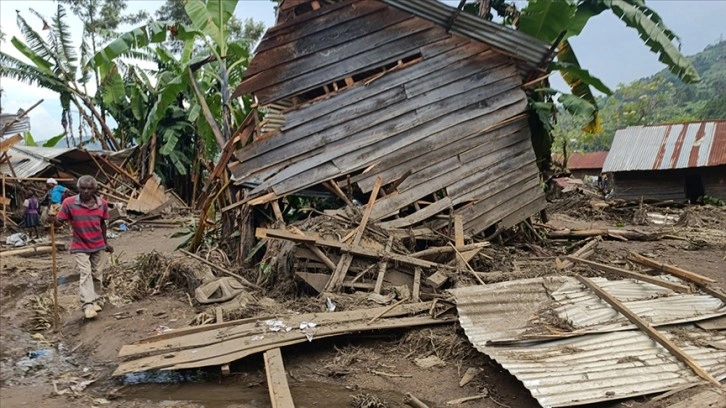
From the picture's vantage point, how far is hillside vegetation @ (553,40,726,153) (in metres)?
38.8

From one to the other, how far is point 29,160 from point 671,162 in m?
23.5

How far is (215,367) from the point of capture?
4.91 meters

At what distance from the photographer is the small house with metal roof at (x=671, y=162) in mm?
19422

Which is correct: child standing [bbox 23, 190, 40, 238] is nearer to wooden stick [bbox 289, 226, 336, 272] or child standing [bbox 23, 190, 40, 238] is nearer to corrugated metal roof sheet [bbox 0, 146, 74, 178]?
corrugated metal roof sheet [bbox 0, 146, 74, 178]

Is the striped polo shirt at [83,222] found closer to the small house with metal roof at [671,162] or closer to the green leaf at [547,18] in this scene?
the green leaf at [547,18]

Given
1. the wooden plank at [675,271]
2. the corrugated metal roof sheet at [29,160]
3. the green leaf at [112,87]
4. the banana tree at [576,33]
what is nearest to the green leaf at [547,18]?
the banana tree at [576,33]

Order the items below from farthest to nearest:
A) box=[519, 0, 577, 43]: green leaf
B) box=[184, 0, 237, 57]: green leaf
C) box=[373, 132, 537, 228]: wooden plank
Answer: box=[184, 0, 237, 57]: green leaf
box=[519, 0, 577, 43]: green leaf
box=[373, 132, 537, 228]: wooden plank

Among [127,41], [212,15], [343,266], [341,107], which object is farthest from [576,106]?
[127,41]

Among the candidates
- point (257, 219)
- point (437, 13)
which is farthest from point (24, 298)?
point (437, 13)

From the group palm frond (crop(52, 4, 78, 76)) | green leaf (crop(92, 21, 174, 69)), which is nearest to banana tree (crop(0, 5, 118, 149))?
palm frond (crop(52, 4, 78, 76))

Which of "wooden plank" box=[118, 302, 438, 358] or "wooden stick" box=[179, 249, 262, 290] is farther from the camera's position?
"wooden stick" box=[179, 249, 262, 290]

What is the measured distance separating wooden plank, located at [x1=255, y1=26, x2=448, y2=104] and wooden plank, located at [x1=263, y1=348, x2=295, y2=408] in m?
4.43

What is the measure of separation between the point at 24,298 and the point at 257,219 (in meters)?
3.69

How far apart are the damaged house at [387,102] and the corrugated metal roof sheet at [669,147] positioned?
14.5 m
